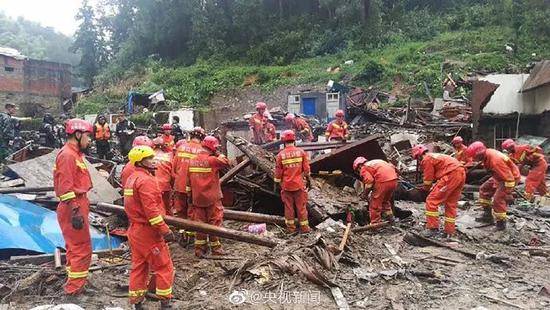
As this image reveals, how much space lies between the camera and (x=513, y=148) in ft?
31.3

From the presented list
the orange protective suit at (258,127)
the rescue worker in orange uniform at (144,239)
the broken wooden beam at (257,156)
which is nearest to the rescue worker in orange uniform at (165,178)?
the broken wooden beam at (257,156)

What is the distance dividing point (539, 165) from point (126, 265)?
27.2 ft

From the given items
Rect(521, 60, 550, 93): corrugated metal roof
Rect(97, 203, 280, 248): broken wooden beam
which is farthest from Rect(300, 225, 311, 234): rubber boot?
Rect(521, 60, 550, 93): corrugated metal roof

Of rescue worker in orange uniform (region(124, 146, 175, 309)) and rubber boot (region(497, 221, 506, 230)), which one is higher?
rescue worker in orange uniform (region(124, 146, 175, 309))

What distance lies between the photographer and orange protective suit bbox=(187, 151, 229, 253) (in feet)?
20.7

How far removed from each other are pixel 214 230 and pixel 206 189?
642mm

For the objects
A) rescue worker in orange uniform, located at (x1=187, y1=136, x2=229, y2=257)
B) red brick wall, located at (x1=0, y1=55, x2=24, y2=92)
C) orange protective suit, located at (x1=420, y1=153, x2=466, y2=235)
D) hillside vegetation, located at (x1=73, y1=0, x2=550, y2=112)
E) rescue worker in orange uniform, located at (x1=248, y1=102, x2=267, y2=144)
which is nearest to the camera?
rescue worker in orange uniform, located at (x1=187, y1=136, x2=229, y2=257)

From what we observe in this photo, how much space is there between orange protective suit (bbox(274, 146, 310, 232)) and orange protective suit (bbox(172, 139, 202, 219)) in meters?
1.34

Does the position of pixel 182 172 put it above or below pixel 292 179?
above

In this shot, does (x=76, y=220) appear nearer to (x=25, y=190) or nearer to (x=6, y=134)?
(x=25, y=190)

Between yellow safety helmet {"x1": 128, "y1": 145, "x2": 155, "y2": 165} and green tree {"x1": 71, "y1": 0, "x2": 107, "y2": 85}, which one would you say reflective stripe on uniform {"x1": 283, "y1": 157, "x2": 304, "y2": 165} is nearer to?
→ yellow safety helmet {"x1": 128, "y1": 145, "x2": 155, "y2": 165}

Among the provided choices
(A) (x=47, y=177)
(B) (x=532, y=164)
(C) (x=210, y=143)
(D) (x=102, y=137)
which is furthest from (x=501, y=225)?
(D) (x=102, y=137)

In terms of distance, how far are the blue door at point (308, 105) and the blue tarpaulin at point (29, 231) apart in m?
13.1

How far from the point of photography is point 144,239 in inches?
183
